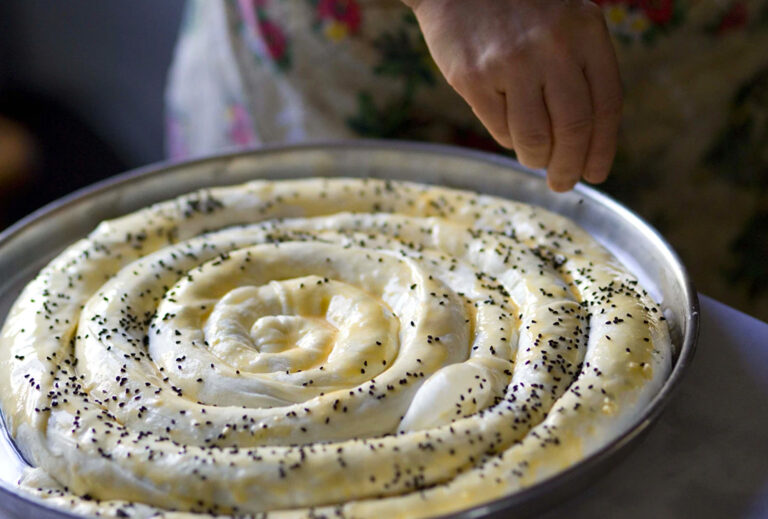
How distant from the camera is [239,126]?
8.05 feet

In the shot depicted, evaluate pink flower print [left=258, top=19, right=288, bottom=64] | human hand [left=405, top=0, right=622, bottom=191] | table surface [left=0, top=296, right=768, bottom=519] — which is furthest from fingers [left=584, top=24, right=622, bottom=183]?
pink flower print [left=258, top=19, right=288, bottom=64]

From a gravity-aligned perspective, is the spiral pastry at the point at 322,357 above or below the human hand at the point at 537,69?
below

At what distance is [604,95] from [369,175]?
27.6 inches

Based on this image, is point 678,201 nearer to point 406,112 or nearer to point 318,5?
point 406,112

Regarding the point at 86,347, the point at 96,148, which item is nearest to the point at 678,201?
the point at 86,347

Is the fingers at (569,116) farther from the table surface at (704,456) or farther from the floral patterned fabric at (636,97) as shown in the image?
the floral patterned fabric at (636,97)

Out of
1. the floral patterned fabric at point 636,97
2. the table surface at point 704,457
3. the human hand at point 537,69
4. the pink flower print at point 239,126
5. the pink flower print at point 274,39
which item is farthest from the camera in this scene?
the pink flower print at point 239,126

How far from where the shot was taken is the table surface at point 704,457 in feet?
3.65

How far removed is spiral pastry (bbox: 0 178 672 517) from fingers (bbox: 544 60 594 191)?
214mm

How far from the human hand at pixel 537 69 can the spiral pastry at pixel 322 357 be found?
259 millimetres

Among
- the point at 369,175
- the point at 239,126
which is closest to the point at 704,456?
the point at 369,175

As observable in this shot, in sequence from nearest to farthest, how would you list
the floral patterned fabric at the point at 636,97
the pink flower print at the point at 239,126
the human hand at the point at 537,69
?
the human hand at the point at 537,69 < the floral patterned fabric at the point at 636,97 < the pink flower print at the point at 239,126

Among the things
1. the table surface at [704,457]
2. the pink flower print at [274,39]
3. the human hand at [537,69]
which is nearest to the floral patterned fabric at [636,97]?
the pink flower print at [274,39]

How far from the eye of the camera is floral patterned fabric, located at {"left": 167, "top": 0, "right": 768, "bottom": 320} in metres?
2.09
